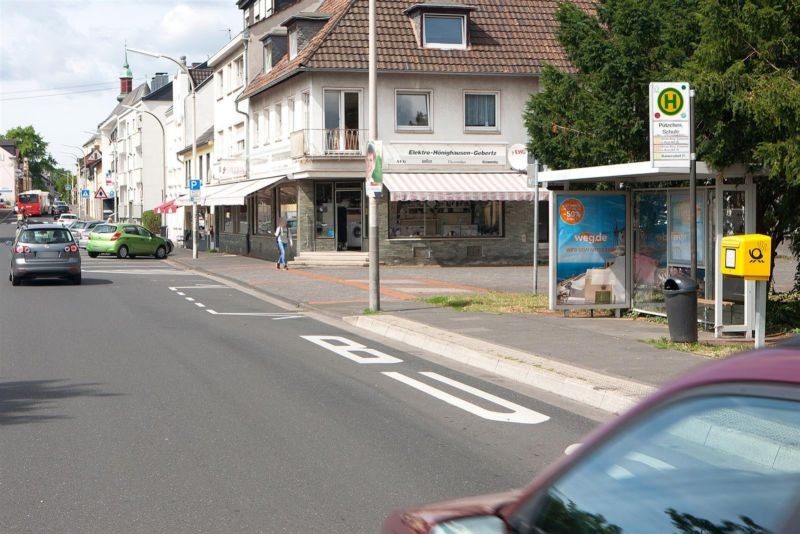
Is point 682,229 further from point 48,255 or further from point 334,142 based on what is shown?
point 334,142

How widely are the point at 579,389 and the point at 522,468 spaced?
3.27 metres

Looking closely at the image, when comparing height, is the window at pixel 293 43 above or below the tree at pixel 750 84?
above

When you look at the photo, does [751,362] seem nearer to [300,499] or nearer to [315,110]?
[300,499]

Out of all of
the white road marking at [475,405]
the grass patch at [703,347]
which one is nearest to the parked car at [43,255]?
the white road marking at [475,405]

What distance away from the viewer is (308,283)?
2805cm

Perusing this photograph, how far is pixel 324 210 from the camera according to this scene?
124 feet

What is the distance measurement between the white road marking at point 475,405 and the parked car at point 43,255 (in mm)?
17666

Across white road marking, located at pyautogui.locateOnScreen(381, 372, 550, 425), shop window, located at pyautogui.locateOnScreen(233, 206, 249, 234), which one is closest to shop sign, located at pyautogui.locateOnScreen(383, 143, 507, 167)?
shop window, located at pyautogui.locateOnScreen(233, 206, 249, 234)

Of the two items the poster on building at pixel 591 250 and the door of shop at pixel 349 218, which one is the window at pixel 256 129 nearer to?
the door of shop at pixel 349 218

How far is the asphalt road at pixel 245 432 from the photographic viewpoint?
20.5 feet

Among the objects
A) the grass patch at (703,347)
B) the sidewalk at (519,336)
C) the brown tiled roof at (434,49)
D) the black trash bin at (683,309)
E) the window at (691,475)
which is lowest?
the sidewalk at (519,336)

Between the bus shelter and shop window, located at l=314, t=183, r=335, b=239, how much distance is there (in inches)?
766

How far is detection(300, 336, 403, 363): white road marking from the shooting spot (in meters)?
13.3

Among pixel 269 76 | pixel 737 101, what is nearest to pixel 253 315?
pixel 737 101
